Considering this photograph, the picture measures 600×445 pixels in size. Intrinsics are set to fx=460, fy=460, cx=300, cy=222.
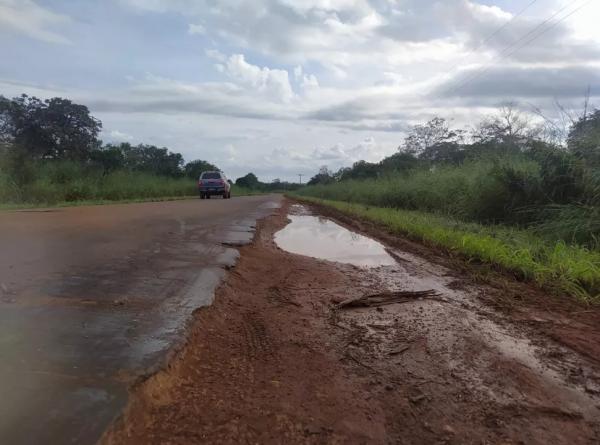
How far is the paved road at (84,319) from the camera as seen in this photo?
2070mm

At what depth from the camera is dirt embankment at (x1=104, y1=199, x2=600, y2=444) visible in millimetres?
2174

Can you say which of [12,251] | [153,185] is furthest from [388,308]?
[153,185]

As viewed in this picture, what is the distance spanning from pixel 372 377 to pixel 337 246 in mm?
6444

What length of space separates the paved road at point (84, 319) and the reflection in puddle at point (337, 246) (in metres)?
2.02

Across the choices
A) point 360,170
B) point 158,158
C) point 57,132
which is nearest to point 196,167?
point 158,158

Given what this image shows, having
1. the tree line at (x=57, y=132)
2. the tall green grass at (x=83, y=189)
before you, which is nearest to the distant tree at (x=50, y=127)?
the tree line at (x=57, y=132)

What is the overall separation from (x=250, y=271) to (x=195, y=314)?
223cm

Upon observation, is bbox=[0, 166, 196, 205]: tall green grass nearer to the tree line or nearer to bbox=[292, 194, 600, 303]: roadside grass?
the tree line

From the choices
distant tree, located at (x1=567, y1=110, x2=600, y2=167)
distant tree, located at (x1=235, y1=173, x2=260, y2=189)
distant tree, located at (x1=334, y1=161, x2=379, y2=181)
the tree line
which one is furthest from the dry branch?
distant tree, located at (x1=235, y1=173, x2=260, y2=189)

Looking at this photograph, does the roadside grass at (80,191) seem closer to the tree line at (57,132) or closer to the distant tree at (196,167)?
the tree line at (57,132)

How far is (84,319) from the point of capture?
3268 millimetres

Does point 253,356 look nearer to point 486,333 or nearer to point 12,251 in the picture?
point 486,333

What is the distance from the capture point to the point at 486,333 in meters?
3.66

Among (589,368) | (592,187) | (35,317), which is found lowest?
(589,368)
